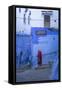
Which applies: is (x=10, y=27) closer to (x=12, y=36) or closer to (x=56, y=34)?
(x=12, y=36)

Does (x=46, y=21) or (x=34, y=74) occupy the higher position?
(x=46, y=21)

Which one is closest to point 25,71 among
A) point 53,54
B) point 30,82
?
point 30,82

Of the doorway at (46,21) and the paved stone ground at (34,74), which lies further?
the doorway at (46,21)

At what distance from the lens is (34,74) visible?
3.29m

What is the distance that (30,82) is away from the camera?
3254 mm

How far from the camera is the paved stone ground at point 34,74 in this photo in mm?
3212

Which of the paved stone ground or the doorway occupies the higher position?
the doorway

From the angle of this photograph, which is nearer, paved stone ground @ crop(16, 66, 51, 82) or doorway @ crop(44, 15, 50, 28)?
paved stone ground @ crop(16, 66, 51, 82)

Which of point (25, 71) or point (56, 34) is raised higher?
point (56, 34)

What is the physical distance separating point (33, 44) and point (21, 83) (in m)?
0.38

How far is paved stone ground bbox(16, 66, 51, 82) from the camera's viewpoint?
3212mm

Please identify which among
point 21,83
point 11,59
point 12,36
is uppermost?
A: point 12,36

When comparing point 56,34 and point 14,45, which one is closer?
point 14,45

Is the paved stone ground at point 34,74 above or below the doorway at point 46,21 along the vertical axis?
below
